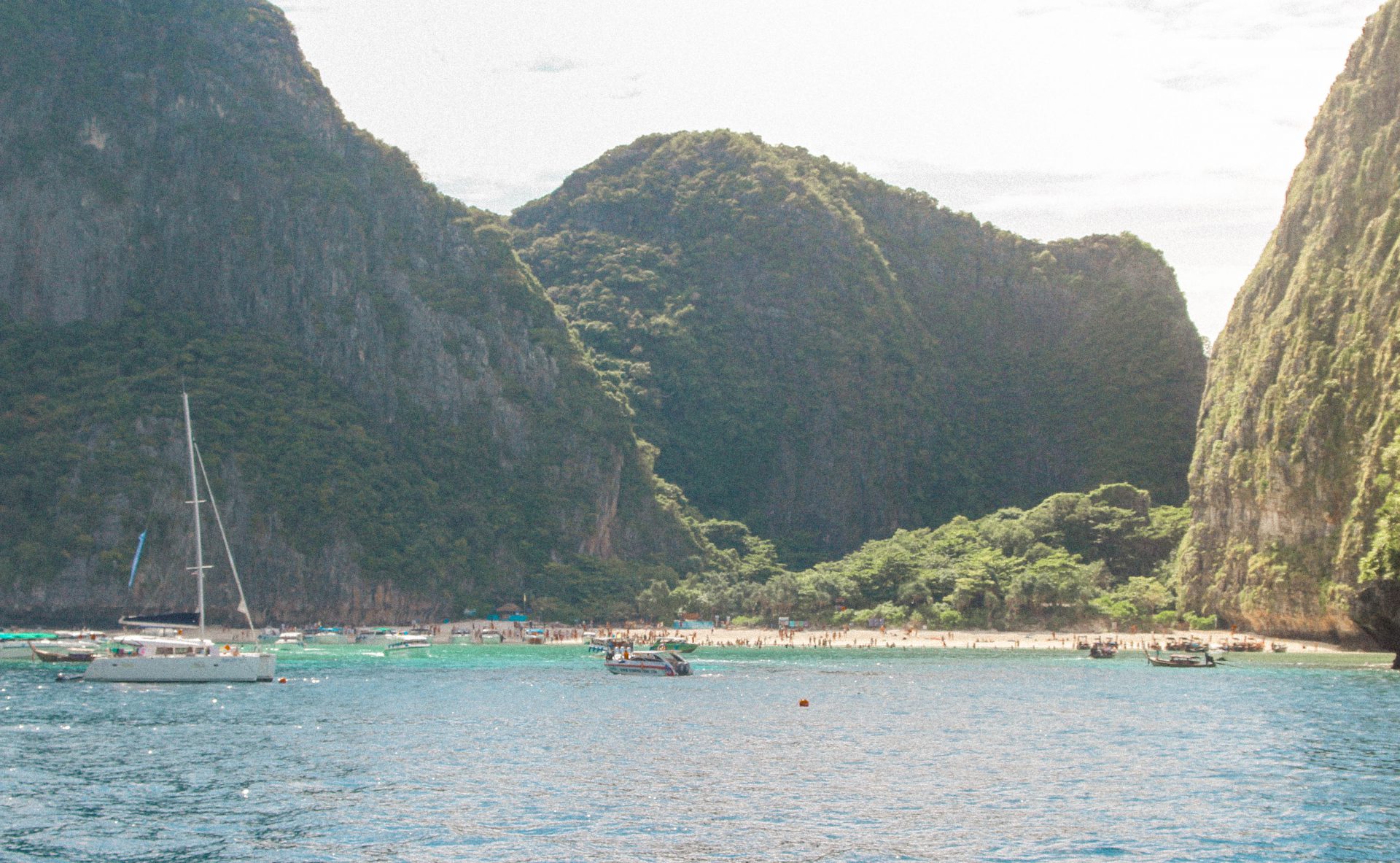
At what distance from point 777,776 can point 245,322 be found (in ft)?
500

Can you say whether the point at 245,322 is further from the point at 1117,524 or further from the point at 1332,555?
the point at 1332,555

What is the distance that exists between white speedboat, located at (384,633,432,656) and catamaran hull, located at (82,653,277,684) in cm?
4570

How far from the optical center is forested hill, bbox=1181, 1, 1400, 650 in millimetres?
89750

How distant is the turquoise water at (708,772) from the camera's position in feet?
116

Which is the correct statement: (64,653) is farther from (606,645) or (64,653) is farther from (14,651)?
(606,645)

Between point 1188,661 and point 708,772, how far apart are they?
58250 mm

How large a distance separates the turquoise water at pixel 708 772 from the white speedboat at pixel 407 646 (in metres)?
47.9

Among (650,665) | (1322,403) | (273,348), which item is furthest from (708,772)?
(273,348)

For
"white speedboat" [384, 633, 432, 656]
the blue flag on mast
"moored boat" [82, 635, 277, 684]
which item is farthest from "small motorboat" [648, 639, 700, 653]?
"moored boat" [82, 635, 277, 684]

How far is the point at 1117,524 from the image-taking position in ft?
512

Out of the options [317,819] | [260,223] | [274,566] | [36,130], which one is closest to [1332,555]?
[317,819]

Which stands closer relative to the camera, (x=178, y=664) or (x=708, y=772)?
(x=708, y=772)

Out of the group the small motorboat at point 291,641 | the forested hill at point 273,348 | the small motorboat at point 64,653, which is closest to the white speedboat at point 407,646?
the small motorboat at point 291,641

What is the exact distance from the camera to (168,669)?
78812 mm
